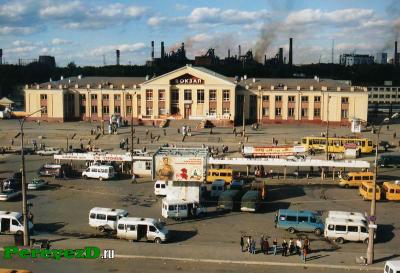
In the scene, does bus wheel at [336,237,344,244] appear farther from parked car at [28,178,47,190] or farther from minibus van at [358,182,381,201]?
parked car at [28,178,47,190]

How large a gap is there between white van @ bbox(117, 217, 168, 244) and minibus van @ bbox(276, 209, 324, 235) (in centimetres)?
660

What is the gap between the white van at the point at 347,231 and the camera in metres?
27.1

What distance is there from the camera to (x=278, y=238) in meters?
27.7

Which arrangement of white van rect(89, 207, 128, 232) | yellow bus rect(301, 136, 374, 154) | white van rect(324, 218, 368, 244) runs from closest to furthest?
white van rect(324, 218, 368, 244) → white van rect(89, 207, 128, 232) → yellow bus rect(301, 136, 374, 154)

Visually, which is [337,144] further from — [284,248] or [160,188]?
[284,248]

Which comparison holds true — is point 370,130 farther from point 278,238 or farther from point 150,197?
point 278,238

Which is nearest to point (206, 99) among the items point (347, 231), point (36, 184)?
point (36, 184)

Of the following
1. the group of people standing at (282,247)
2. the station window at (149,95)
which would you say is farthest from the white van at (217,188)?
the station window at (149,95)

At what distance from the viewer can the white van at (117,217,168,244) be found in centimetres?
2645

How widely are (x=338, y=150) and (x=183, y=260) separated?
33.6 m

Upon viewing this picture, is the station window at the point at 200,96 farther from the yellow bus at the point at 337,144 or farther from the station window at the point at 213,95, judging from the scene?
the yellow bus at the point at 337,144

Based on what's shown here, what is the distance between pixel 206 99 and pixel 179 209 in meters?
48.0

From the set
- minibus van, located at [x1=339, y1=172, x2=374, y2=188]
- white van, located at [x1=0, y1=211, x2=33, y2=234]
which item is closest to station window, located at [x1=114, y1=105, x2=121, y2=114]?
minibus van, located at [x1=339, y1=172, x2=374, y2=188]

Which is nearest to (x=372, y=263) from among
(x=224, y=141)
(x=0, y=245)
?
(x=0, y=245)
